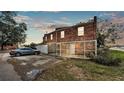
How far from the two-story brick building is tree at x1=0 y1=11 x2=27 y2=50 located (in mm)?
354

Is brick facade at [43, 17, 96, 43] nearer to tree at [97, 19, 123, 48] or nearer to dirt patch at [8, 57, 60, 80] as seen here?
tree at [97, 19, 123, 48]

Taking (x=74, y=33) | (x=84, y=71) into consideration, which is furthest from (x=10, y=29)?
(x=84, y=71)

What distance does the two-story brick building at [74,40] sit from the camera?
16.2 feet

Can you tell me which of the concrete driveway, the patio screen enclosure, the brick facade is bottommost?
the concrete driveway

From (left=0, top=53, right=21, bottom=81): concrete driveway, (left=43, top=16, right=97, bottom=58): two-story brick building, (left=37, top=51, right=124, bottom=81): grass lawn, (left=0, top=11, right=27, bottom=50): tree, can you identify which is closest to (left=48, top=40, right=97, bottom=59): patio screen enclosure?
(left=43, top=16, right=97, bottom=58): two-story brick building

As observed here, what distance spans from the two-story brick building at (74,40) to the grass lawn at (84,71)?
15 centimetres

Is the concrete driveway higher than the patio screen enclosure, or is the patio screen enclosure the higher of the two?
the patio screen enclosure

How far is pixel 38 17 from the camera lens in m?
4.89

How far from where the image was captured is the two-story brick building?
4.93 meters

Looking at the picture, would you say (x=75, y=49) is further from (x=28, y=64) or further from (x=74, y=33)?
(x=28, y=64)

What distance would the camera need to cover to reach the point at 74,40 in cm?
501
